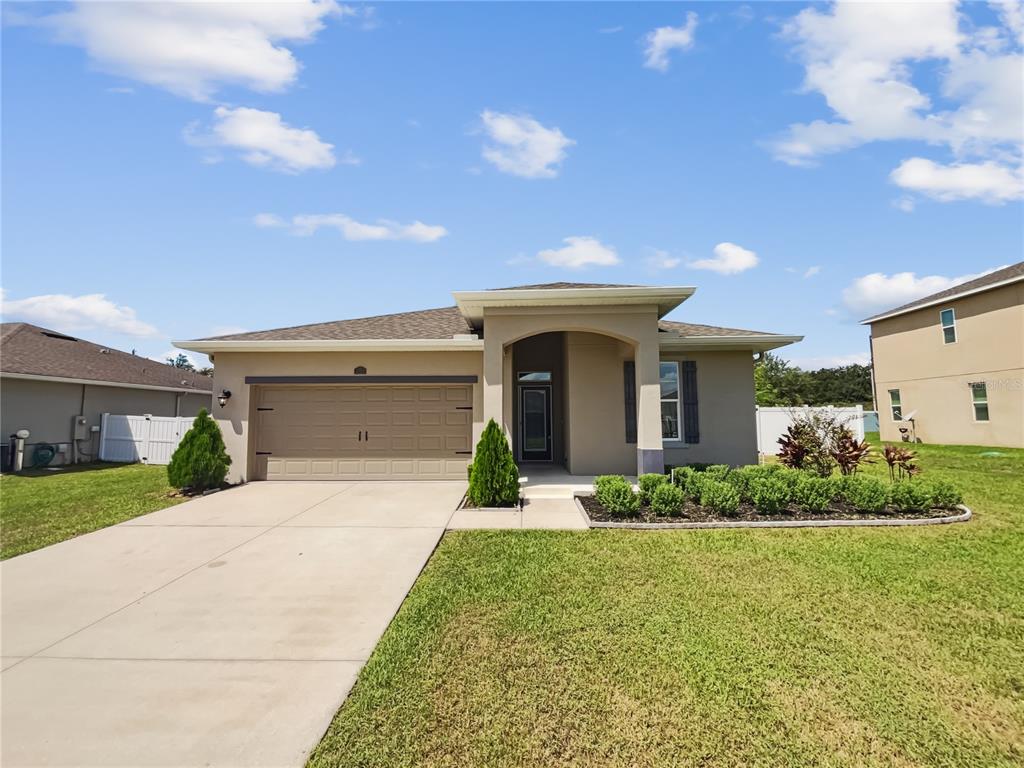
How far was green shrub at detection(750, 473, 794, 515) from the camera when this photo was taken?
23.4ft

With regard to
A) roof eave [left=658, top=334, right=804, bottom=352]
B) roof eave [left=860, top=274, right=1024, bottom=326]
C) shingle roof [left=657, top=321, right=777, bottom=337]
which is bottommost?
→ roof eave [left=658, top=334, right=804, bottom=352]

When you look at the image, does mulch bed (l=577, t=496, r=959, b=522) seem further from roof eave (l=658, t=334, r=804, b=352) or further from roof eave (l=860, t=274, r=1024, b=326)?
roof eave (l=860, t=274, r=1024, b=326)

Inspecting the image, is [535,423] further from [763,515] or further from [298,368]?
[763,515]

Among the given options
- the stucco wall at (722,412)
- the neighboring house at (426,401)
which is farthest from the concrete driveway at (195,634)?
the stucco wall at (722,412)

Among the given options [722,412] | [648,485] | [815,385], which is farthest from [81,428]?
[815,385]

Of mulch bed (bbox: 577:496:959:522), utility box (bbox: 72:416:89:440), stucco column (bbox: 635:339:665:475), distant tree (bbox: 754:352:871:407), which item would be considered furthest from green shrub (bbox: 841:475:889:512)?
distant tree (bbox: 754:352:871:407)

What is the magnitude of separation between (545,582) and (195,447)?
8758 mm

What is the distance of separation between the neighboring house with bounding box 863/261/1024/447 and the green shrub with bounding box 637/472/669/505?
16.4 meters

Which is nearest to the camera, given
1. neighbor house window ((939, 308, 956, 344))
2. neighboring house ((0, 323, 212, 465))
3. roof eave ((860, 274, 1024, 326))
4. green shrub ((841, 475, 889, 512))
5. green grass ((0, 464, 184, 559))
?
green grass ((0, 464, 184, 559))

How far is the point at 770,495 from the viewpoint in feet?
23.4

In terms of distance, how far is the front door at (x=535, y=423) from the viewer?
524 inches

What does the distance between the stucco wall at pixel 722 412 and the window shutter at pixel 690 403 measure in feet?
0.31

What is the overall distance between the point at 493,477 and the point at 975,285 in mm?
20187

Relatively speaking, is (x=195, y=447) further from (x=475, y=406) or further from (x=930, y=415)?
(x=930, y=415)
